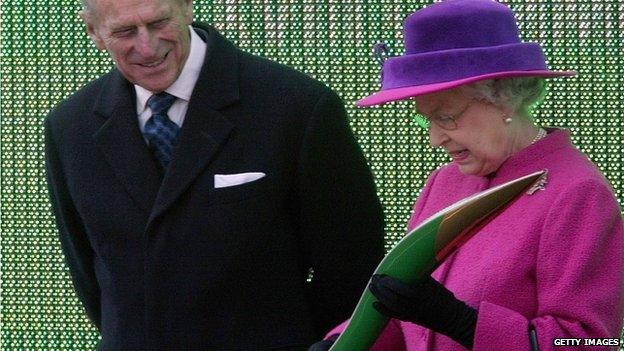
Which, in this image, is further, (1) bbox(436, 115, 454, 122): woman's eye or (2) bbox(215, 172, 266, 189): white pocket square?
(2) bbox(215, 172, 266, 189): white pocket square

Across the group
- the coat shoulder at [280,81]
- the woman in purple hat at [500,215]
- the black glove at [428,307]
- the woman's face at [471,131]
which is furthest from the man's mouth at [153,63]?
the black glove at [428,307]

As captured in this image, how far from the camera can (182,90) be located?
9.17 ft

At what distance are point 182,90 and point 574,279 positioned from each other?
101 centimetres

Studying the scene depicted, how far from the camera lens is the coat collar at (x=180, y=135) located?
271cm

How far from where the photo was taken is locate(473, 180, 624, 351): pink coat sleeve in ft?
7.17

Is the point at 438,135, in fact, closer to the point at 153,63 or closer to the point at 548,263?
the point at 548,263

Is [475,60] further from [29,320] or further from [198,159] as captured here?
[29,320]

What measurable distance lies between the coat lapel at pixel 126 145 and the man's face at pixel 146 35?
0.30 feet

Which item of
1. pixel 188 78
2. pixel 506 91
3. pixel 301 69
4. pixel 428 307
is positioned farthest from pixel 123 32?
pixel 301 69

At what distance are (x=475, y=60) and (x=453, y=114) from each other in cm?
11

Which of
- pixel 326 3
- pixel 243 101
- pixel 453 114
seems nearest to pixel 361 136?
pixel 326 3

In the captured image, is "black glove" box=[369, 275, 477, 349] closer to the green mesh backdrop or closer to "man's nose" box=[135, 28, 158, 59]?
"man's nose" box=[135, 28, 158, 59]

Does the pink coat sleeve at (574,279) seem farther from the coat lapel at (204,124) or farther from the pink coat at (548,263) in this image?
the coat lapel at (204,124)

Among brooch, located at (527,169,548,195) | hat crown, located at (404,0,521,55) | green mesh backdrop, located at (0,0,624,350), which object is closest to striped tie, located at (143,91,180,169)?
hat crown, located at (404,0,521,55)
